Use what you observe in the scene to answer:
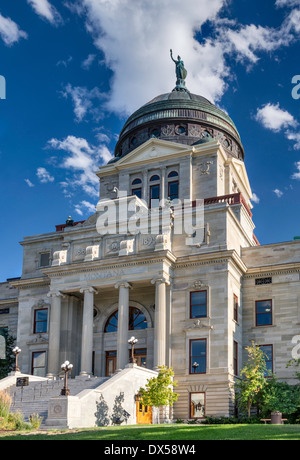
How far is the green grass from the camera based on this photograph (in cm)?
2195

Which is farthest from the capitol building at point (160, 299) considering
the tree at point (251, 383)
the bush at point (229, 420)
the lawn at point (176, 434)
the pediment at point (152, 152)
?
the lawn at point (176, 434)

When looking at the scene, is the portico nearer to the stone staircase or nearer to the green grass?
the stone staircase

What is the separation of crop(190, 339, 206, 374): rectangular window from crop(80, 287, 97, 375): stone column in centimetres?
703

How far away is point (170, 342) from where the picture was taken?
43.5 m

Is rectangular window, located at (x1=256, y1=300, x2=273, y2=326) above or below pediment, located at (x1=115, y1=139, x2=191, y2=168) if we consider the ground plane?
below

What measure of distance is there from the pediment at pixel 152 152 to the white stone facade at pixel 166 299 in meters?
7.07

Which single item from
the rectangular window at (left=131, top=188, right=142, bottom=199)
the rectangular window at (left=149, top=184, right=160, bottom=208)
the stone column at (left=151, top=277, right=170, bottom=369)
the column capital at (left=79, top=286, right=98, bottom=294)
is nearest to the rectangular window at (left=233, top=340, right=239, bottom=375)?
the stone column at (left=151, top=277, right=170, bottom=369)

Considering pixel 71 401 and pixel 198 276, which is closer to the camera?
pixel 71 401

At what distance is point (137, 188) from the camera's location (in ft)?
188

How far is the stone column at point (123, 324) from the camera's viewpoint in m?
42.4

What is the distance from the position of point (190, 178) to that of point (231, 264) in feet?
42.1

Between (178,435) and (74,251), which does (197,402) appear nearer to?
(74,251)

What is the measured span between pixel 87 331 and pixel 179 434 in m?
21.9
